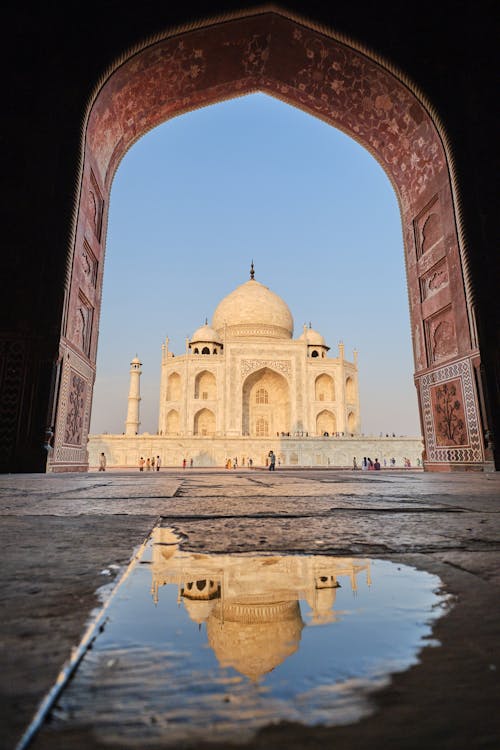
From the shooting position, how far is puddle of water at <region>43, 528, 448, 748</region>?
19 cm

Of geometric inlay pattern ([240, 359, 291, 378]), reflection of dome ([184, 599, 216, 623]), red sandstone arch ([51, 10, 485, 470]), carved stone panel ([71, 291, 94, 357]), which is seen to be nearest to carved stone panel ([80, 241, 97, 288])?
red sandstone arch ([51, 10, 485, 470])

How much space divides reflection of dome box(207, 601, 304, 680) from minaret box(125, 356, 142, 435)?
17925 millimetres

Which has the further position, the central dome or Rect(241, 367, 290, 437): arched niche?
the central dome

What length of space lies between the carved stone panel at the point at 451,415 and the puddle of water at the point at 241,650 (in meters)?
4.37

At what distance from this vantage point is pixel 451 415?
15.4 feet

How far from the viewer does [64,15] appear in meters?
4.50

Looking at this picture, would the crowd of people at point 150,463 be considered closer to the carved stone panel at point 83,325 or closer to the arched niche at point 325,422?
the arched niche at point 325,422

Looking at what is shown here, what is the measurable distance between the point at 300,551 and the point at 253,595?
0.21 metres

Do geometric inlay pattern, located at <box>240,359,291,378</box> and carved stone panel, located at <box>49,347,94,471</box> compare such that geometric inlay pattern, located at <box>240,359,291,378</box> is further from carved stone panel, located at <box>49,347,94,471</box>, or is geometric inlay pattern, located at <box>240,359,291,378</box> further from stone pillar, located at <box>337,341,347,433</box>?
carved stone panel, located at <box>49,347,94,471</box>

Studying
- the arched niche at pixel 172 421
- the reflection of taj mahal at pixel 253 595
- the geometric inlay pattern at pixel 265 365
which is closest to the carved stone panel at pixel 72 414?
the reflection of taj mahal at pixel 253 595

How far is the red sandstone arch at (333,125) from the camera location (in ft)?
14.5

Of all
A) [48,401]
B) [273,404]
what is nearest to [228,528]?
[48,401]

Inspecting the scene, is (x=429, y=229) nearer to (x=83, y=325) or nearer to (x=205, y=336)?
(x=83, y=325)

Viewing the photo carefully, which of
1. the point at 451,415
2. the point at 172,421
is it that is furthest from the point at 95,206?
the point at 172,421
